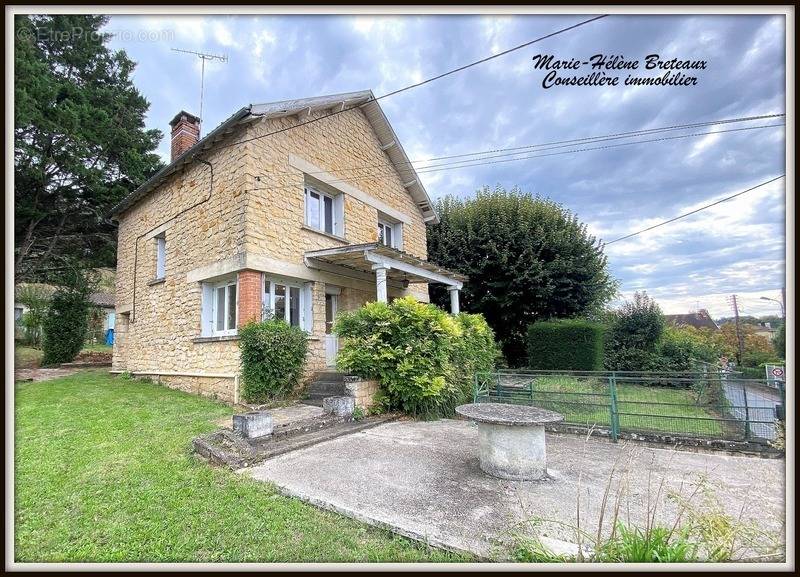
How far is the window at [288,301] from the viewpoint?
8.79 m

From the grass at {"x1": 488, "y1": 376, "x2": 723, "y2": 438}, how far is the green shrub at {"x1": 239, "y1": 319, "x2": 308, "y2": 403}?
16.6 ft

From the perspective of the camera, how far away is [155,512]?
329 cm

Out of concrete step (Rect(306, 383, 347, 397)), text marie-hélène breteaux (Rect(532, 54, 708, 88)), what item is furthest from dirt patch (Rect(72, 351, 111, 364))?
text marie-hélène breteaux (Rect(532, 54, 708, 88))

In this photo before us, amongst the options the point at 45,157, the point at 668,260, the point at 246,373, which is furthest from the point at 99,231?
the point at 668,260

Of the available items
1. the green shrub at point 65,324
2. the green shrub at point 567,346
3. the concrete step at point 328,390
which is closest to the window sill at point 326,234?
the concrete step at point 328,390

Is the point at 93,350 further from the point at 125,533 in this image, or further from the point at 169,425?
the point at 125,533

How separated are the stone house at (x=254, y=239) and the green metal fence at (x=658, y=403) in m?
3.72

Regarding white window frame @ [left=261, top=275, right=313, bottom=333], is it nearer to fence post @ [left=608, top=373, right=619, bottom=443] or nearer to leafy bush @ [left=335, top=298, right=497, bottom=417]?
leafy bush @ [left=335, top=298, right=497, bottom=417]

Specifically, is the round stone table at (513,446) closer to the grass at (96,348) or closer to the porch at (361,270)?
the porch at (361,270)

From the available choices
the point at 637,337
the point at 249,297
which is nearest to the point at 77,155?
the point at 249,297

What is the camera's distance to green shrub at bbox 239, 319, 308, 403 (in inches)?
298

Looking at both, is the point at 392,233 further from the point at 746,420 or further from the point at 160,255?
the point at 746,420

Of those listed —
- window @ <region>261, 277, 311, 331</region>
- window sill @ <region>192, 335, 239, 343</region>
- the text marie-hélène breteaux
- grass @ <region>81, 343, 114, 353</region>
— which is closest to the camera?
the text marie-hélène breteaux

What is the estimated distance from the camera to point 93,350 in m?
18.2
